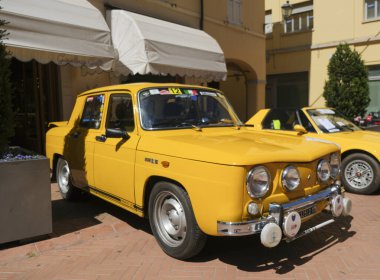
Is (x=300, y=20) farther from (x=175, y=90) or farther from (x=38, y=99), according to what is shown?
(x=175, y=90)

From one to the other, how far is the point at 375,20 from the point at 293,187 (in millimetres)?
17081

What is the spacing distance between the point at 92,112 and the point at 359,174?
15.2ft

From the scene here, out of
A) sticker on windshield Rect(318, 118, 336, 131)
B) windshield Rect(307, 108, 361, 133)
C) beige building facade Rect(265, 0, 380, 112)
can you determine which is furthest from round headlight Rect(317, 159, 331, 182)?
beige building facade Rect(265, 0, 380, 112)

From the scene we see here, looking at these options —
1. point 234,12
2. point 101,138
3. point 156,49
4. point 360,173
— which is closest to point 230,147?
point 101,138

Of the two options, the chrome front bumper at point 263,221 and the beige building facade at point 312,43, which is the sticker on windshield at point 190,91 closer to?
the chrome front bumper at point 263,221

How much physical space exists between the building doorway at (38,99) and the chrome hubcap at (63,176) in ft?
11.3

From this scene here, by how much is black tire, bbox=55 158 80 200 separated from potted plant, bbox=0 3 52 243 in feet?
4.91

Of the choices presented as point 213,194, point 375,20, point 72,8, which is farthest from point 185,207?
point 375,20

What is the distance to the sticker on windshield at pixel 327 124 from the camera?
7.31 m

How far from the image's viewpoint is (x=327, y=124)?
7.39 m

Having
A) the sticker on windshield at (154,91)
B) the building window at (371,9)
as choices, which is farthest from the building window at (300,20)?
the sticker on windshield at (154,91)

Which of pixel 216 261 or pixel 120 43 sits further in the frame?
pixel 120 43

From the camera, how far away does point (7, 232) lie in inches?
169

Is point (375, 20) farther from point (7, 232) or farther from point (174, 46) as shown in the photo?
point (7, 232)
